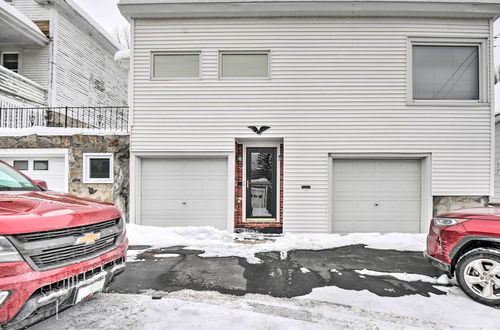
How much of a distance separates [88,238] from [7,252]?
62 cm

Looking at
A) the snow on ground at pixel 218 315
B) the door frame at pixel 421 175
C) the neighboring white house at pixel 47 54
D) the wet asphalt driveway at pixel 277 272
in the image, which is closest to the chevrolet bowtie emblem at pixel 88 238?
the snow on ground at pixel 218 315

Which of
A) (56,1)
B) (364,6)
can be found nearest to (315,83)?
(364,6)

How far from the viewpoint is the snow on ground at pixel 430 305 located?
2.88 meters

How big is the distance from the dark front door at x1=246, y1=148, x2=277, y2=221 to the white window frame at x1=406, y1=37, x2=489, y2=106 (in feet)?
12.5

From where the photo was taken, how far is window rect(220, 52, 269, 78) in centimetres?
707

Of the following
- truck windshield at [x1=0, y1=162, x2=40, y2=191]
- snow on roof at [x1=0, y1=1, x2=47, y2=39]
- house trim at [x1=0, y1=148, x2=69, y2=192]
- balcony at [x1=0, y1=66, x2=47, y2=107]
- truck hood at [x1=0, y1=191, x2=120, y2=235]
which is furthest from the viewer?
snow on roof at [x1=0, y1=1, x2=47, y2=39]

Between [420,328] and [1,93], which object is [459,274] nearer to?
[420,328]

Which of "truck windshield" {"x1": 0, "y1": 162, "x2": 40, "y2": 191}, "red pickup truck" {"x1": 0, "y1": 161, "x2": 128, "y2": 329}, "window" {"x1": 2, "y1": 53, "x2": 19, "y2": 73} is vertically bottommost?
"red pickup truck" {"x1": 0, "y1": 161, "x2": 128, "y2": 329}

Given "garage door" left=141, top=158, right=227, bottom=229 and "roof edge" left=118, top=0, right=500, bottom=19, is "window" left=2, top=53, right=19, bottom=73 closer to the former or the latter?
"roof edge" left=118, top=0, right=500, bottom=19

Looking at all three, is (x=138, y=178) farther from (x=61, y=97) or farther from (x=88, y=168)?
(x=61, y=97)

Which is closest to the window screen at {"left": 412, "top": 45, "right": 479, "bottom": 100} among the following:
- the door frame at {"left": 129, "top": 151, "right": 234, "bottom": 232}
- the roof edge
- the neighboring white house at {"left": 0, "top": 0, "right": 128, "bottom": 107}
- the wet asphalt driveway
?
the roof edge

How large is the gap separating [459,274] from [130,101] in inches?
292

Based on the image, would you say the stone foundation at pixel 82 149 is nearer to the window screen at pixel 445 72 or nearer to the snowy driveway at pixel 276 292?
the snowy driveway at pixel 276 292

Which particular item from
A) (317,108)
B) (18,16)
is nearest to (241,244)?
(317,108)
